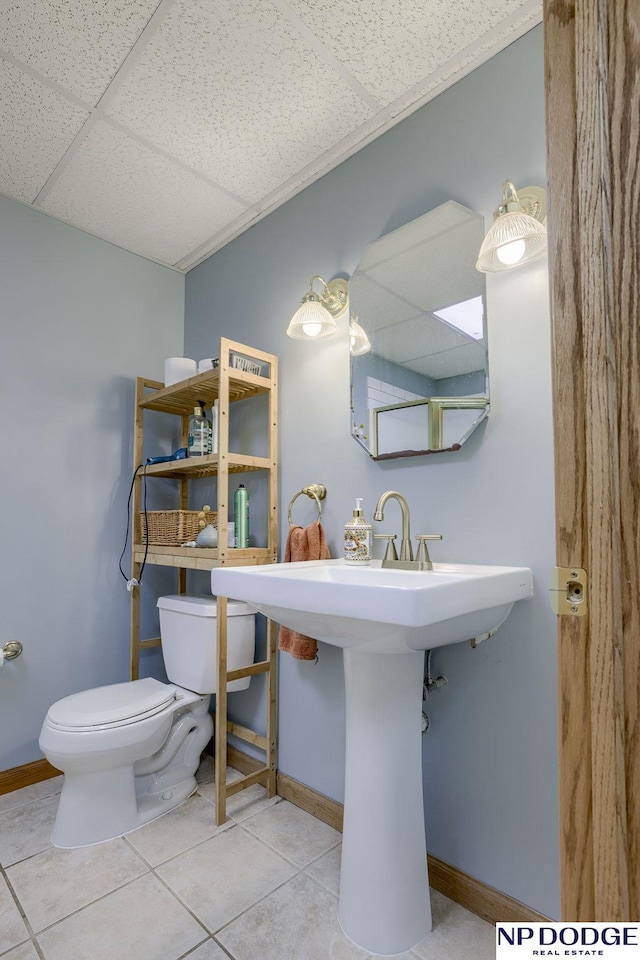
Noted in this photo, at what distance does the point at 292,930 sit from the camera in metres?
1.24

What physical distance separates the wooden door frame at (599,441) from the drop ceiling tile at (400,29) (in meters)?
0.95

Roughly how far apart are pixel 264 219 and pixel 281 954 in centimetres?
242

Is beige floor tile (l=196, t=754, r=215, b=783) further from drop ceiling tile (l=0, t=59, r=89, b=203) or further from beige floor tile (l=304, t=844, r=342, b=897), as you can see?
drop ceiling tile (l=0, t=59, r=89, b=203)

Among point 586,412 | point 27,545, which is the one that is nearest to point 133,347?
point 27,545

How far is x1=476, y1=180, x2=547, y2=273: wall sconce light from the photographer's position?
4.04 ft

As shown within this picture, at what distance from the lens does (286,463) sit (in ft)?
6.48

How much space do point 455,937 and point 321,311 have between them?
5.90 feet

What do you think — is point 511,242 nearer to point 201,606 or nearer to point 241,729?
point 201,606

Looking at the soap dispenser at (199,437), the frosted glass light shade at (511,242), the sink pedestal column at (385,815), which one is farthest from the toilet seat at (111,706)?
the frosted glass light shade at (511,242)

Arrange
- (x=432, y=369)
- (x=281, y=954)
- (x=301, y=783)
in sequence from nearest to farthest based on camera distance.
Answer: (x=281, y=954)
(x=432, y=369)
(x=301, y=783)

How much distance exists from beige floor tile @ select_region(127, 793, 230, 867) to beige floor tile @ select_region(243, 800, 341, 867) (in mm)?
131

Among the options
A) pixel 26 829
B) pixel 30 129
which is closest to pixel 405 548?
pixel 26 829

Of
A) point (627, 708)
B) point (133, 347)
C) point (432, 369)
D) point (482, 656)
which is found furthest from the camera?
point (133, 347)

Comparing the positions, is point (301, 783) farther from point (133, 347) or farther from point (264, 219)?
point (264, 219)
